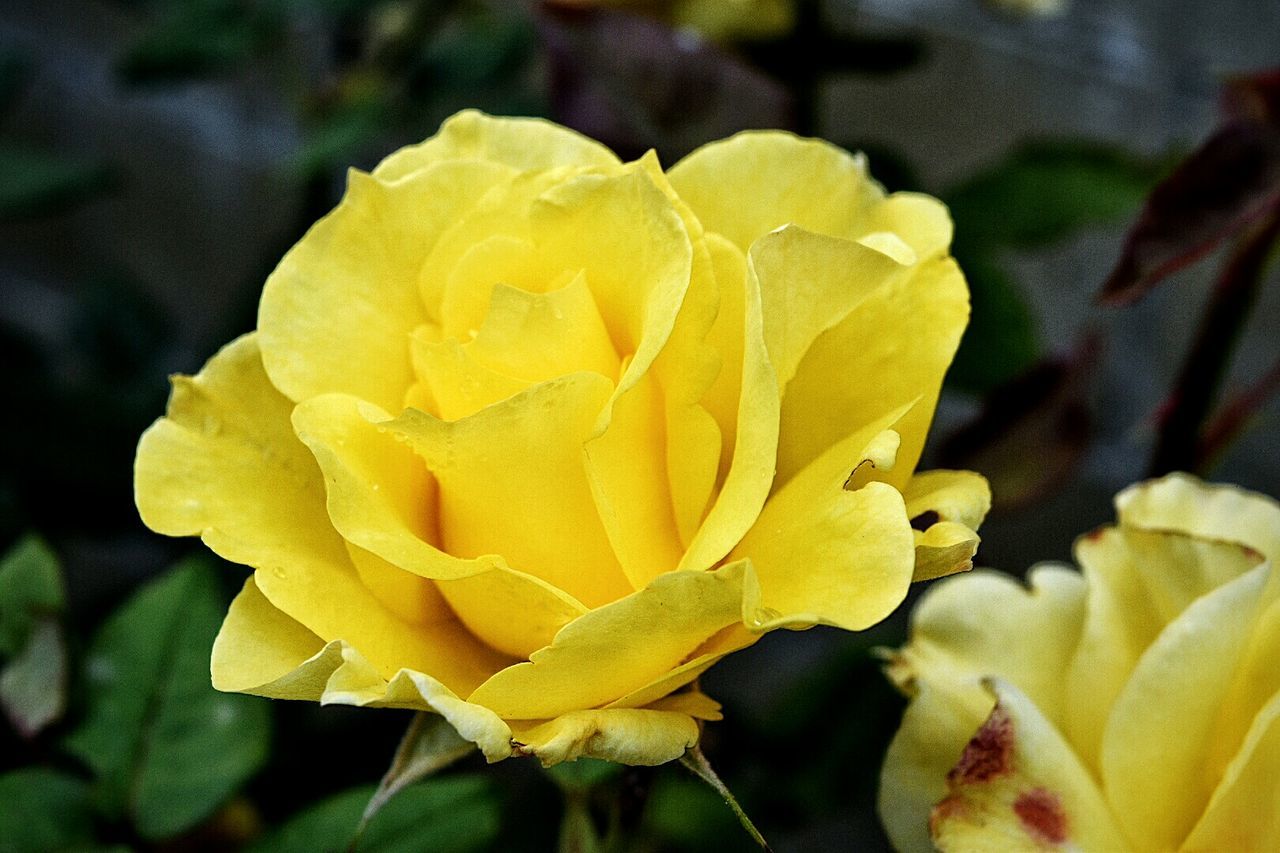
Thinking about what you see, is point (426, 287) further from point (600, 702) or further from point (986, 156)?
point (986, 156)

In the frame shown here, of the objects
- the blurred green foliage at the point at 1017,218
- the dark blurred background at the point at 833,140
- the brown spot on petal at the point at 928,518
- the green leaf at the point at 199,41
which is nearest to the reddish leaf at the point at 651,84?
A: the dark blurred background at the point at 833,140

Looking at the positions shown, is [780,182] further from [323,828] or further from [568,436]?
[323,828]

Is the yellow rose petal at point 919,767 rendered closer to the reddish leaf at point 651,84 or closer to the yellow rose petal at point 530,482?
the yellow rose petal at point 530,482

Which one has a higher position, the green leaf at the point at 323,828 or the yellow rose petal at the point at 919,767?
the yellow rose petal at the point at 919,767

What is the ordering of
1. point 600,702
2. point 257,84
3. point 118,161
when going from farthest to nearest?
point 118,161, point 257,84, point 600,702

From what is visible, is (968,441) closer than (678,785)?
Yes

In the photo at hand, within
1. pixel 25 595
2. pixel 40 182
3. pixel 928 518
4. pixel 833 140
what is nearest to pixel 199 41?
pixel 40 182

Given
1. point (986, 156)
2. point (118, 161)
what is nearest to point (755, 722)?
point (986, 156)
